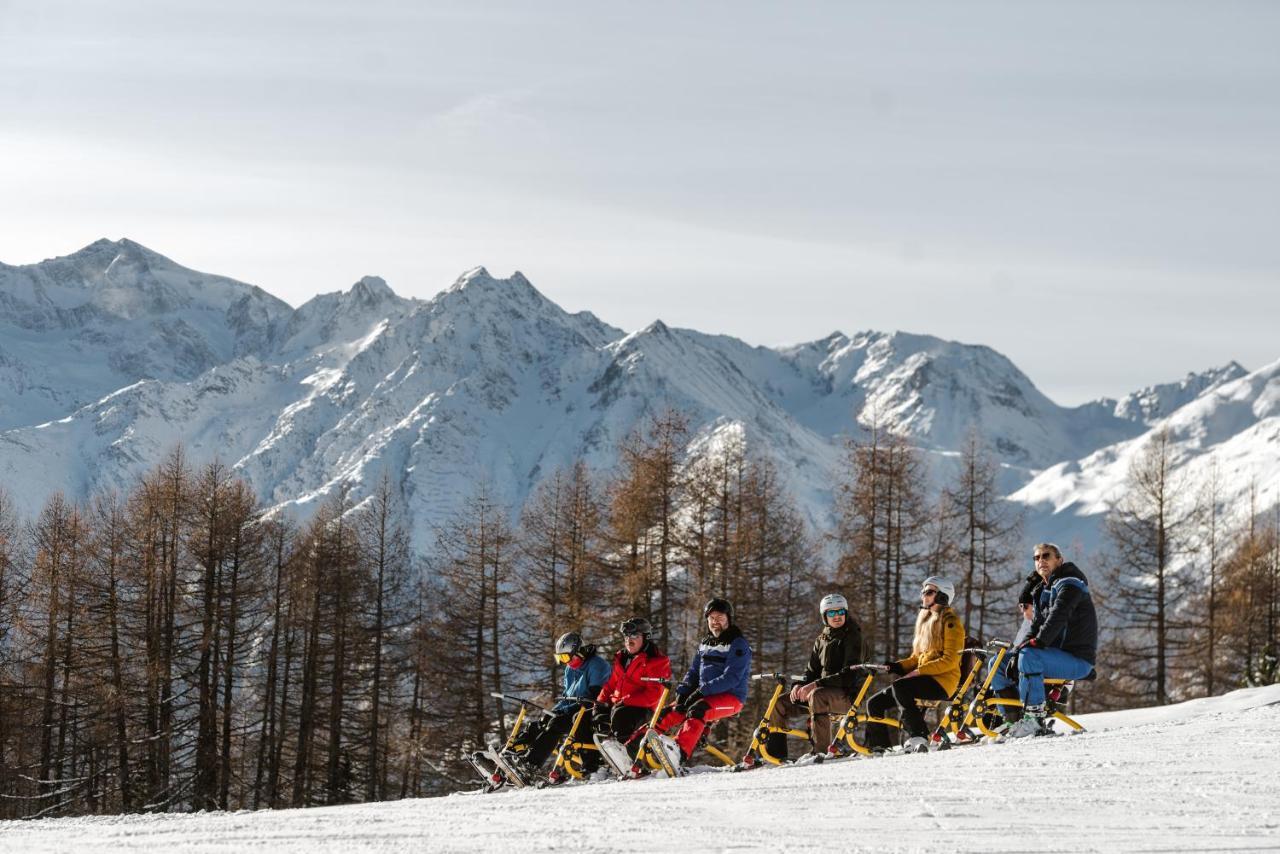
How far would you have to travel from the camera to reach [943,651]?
1183 centimetres

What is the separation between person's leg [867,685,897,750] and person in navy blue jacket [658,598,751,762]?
1151 mm

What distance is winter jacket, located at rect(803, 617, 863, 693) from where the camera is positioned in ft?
40.4

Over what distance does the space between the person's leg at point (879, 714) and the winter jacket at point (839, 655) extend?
0.87 ft

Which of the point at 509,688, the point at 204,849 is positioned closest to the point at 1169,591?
the point at 509,688

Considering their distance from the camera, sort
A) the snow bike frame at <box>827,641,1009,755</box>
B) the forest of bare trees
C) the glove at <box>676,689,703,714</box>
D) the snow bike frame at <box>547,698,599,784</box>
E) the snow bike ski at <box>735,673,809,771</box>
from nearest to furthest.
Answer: the snow bike frame at <box>827,641,1009,755</box>
the snow bike ski at <box>735,673,809,771</box>
the glove at <box>676,689,703,714</box>
the snow bike frame at <box>547,698,599,784</box>
the forest of bare trees

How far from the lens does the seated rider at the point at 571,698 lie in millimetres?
13164

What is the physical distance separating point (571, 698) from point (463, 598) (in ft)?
68.4

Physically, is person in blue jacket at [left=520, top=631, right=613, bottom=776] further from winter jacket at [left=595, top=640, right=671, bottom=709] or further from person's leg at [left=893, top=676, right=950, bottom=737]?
person's leg at [left=893, top=676, right=950, bottom=737]

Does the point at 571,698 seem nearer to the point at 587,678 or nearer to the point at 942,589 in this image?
the point at 587,678

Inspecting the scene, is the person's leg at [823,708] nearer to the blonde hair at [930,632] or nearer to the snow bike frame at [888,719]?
the snow bike frame at [888,719]

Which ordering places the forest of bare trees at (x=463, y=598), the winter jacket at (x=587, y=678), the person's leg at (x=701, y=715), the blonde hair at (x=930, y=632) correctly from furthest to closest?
the forest of bare trees at (x=463, y=598) < the winter jacket at (x=587, y=678) < the person's leg at (x=701, y=715) < the blonde hair at (x=930, y=632)

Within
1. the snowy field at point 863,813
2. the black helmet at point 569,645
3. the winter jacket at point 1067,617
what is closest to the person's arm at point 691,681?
the black helmet at point 569,645

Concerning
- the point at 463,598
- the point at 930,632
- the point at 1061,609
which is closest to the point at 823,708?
the point at 930,632

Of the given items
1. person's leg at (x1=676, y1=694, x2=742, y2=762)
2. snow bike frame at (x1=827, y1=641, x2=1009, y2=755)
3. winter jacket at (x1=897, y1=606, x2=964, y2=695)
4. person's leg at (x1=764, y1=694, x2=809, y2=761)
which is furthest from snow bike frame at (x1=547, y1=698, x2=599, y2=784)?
winter jacket at (x1=897, y1=606, x2=964, y2=695)
